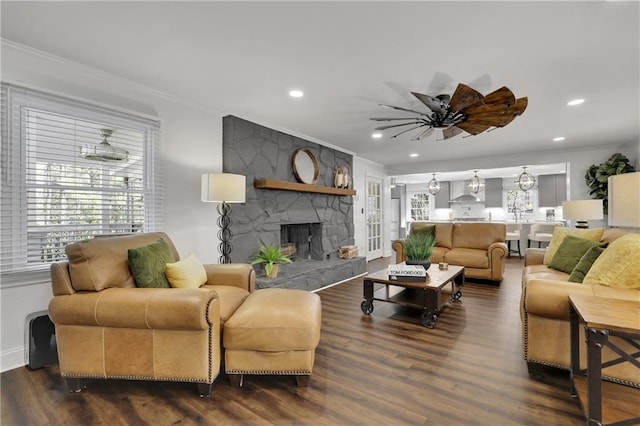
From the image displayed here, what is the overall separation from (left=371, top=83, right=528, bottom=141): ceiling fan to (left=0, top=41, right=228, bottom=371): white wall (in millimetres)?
2067

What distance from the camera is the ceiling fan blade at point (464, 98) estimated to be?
2277mm

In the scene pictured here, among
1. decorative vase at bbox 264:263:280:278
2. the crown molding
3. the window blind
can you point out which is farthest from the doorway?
the window blind

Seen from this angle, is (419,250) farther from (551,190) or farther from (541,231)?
(551,190)

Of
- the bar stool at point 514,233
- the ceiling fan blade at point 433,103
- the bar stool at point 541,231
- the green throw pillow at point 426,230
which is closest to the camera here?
the ceiling fan blade at point 433,103

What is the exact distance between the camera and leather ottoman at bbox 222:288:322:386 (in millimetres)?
1914

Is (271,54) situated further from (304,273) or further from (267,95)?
(304,273)

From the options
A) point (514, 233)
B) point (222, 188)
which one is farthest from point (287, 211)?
point (514, 233)

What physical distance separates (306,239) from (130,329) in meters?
3.56

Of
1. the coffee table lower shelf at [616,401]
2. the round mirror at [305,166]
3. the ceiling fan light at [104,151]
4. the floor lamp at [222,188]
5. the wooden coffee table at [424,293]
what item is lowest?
the coffee table lower shelf at [616,401]

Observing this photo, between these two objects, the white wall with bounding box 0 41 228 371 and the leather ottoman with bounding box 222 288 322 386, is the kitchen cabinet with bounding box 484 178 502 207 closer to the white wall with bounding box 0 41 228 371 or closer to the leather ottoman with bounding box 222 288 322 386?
the white wall with bounding box 0 41 228 371

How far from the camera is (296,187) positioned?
4535mm

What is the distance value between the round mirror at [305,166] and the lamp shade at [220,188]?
5.38 feet

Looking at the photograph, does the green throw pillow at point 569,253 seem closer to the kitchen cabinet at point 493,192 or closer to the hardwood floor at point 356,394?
the hardwood floor at point 356,394

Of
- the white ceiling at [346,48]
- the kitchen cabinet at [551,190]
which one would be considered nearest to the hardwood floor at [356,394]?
the white ceiling at [346,48]
